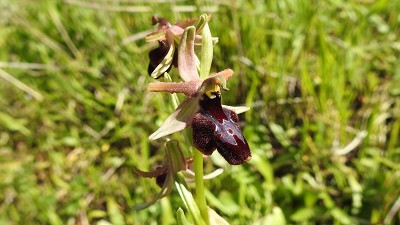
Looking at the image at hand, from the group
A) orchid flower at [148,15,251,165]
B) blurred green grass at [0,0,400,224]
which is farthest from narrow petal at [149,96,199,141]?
blurred green grass at [0,0,400,224]

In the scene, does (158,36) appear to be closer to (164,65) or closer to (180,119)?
(164,65)

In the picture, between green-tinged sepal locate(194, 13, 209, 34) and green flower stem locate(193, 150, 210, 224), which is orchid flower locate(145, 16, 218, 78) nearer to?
green-tinged sepal locate(194, 13, 209, 34)

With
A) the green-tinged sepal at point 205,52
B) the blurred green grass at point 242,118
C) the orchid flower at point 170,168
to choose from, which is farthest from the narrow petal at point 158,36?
the blurred green grass at point 242,118

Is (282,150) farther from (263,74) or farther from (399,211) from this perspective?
(399,211)

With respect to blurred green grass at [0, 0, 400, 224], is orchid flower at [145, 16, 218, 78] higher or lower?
higher

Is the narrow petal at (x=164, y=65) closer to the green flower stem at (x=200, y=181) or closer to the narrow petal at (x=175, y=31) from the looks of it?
the narrow petal at (x=175, y=31)

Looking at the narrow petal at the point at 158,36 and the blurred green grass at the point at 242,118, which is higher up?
the narrow petal at the point at 158,36
